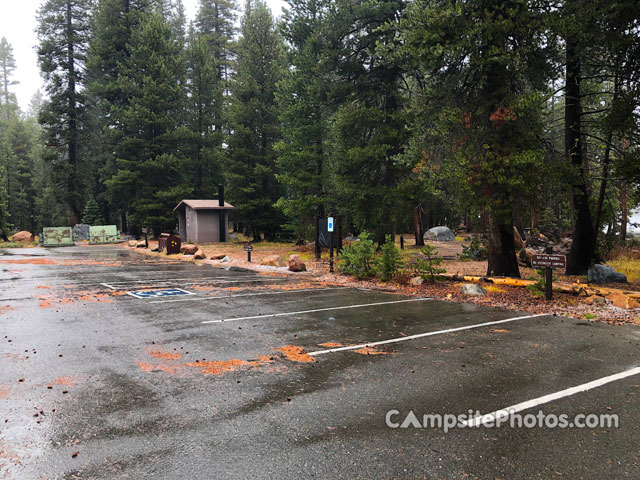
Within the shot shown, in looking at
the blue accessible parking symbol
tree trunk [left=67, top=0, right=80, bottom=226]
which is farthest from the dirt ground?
tree trunk [left=67, top=0, right=80, bottom=226]

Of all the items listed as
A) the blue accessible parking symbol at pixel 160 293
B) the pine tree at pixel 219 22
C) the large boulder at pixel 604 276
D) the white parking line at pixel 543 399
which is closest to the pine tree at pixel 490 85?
the large boulder at pixel 604 276

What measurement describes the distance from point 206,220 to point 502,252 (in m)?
25.6

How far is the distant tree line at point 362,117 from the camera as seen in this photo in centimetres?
1099

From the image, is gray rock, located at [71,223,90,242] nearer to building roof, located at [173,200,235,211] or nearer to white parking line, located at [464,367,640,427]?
building roof, located at [173,200,235,211]

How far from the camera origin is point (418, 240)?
101 feet

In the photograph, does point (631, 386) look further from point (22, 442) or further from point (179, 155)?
point (179, 155)

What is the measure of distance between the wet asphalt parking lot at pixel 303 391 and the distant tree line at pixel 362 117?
565cm

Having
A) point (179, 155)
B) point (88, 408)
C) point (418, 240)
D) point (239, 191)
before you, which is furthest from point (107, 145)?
point (88, 408)

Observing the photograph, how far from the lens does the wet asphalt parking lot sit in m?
3.10

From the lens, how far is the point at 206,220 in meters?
33.8

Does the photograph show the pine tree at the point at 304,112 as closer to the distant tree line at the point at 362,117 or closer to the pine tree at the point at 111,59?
the distant tree line at the point at 362,117

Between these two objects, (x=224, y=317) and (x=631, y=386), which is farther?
(x=224, y=317)

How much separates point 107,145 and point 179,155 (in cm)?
750

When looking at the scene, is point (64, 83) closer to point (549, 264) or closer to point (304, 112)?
point (304, 112)
